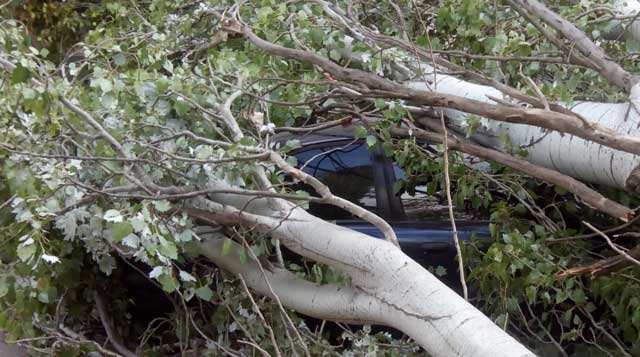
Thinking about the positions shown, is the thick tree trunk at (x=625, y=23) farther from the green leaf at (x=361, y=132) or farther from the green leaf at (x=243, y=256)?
the green leaf at (x=243, y=256)

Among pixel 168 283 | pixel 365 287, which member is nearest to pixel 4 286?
pixel 168 283

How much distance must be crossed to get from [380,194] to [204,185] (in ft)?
4.67

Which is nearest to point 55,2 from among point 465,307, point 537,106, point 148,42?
point 148,42

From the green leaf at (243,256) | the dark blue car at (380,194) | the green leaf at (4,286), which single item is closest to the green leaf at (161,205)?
the green leaf at (243,256)

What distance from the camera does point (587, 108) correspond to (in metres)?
3.22

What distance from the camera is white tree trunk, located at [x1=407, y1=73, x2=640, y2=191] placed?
291 cm

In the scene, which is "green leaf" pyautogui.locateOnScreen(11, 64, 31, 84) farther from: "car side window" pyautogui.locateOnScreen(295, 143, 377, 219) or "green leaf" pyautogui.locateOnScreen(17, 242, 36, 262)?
"car side window" pyautogui.locateOnScreen(295, 143, 377, 219)

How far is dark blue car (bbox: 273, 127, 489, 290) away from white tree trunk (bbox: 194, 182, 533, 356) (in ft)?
3.28

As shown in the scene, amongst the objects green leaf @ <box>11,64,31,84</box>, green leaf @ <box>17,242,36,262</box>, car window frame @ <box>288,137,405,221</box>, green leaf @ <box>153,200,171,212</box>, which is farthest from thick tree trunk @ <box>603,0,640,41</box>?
green leaf @ <box>17,242,36,262</box>

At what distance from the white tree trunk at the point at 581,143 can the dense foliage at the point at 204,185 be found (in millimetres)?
156

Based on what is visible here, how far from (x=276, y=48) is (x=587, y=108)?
4.58 ft

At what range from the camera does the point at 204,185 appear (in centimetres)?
320

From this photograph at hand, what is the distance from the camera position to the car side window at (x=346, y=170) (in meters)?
4.32

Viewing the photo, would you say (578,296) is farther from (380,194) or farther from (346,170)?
(346,170)
